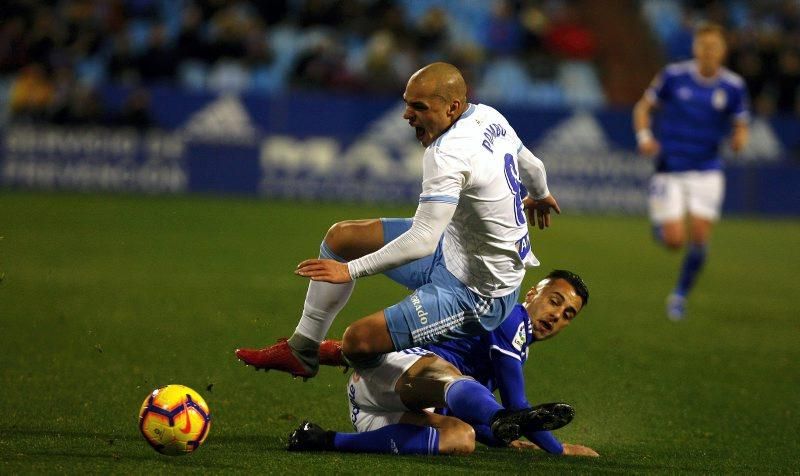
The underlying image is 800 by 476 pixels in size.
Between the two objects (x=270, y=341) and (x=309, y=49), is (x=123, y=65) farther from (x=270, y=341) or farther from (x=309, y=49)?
(x=270, y=341)

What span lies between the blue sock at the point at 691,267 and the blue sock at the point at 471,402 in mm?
5992

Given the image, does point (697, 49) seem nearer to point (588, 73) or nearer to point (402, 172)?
point (402, 172)

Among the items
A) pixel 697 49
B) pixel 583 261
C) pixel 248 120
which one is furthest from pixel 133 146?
pixel 697 49

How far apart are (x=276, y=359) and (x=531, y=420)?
5.07 feet

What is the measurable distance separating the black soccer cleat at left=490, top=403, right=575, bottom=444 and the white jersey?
0.78 metres

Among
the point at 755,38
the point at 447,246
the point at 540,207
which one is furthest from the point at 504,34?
the point at 447,246

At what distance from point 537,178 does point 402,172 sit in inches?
572

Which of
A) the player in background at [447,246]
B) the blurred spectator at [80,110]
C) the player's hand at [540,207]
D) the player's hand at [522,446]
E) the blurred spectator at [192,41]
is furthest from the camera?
the blurred spectator at [192,41]

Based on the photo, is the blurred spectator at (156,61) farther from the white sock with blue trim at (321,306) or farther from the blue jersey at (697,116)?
the white sock with blue trim at (321,306)

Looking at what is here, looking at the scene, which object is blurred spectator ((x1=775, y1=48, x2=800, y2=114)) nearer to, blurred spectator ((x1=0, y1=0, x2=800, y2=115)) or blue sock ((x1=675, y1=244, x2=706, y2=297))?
blurred spectator ((x1=0, y1=0, x2=800, y2=115))

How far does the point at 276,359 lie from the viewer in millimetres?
5867

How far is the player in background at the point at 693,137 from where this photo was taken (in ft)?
36.5

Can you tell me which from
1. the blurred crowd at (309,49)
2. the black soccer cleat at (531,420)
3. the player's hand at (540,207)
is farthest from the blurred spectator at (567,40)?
the black soccer cleat at (531,420)

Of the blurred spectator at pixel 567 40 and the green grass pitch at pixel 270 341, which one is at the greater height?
the blurred spectator at pixel 567 40
